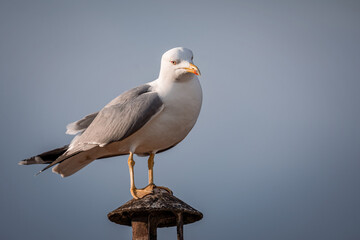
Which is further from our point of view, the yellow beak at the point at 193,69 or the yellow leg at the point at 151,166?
the yellow leg at the point at 151,166

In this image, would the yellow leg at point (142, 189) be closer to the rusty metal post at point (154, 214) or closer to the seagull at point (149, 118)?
the seagull at point (149, 118)

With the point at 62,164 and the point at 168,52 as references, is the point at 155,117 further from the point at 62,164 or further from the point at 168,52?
the point at 62,164

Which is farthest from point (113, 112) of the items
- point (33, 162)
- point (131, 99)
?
point (33, 162)

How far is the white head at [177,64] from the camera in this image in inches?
Result: 351

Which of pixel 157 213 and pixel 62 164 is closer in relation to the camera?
pixel 157 213

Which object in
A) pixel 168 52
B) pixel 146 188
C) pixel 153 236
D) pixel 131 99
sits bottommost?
pixel 153 236

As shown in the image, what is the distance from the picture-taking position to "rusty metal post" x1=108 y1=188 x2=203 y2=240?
771cm

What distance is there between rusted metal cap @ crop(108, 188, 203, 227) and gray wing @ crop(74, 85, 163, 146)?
128cm

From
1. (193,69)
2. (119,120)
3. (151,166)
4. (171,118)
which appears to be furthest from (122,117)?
(193,69)

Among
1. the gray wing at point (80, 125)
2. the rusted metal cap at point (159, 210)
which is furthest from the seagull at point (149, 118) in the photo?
the rusted metal cap at point (159, 210)

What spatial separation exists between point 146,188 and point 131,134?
3.04ft

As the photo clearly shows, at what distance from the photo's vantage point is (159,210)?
7695 mm

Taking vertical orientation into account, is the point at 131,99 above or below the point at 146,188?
above

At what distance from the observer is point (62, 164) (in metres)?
9.60
